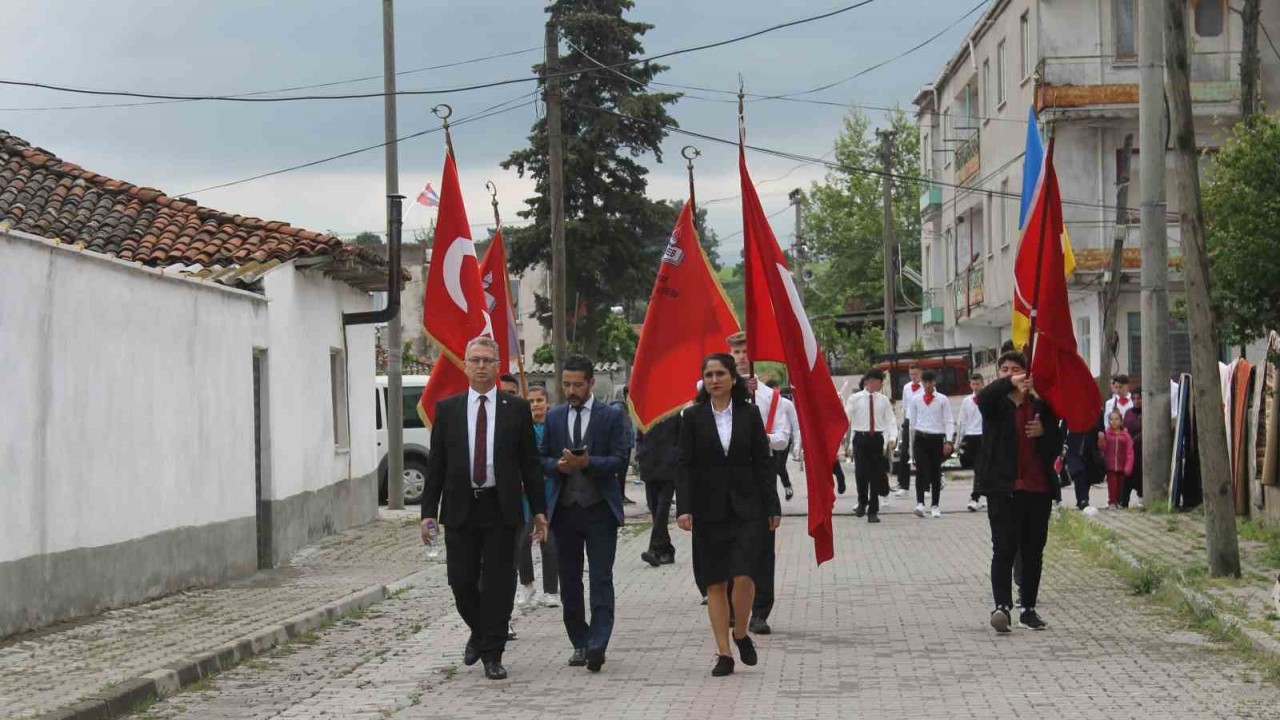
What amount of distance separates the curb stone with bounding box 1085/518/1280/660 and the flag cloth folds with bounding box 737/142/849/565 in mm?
2609

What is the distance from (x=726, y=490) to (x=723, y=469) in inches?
5.0

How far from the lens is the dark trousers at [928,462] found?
23.4 m

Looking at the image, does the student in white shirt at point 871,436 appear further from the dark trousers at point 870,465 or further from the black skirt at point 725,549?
the black skirt at point 725,549

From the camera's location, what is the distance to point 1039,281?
13.7m

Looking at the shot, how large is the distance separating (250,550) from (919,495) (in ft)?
32.3

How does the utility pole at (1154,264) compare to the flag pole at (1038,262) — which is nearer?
the flag pole at (1038,262)

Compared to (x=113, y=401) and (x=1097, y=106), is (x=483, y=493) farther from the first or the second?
(x=1097, y=106)

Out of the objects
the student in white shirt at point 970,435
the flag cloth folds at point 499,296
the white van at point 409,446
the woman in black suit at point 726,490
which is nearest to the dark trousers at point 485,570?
the woman in black suit at point 726,490

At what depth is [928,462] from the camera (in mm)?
23766

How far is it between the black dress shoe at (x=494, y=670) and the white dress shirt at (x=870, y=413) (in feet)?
42.0

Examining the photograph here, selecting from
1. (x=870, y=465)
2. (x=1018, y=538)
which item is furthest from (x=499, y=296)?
(x=870, y=465)

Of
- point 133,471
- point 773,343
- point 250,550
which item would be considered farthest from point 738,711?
point 250,550

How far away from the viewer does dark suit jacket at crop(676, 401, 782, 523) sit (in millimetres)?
10734

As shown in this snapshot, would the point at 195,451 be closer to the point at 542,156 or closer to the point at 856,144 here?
the point at 542,156
